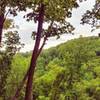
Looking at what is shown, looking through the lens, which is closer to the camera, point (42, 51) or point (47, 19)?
point (47, 19)

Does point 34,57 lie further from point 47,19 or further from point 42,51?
point 42,51

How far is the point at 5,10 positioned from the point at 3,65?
22396 mm

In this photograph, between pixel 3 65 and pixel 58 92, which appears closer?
pixel 3 65

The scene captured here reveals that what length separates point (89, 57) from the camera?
226 feet

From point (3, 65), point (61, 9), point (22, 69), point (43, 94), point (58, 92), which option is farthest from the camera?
point (22, 69)

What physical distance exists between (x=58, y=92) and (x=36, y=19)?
4173cm

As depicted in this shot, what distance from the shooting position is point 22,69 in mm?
98625

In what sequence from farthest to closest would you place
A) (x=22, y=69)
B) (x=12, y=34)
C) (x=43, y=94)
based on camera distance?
(x=22, y=69), (x=43, y=94), (x=12, y=34)

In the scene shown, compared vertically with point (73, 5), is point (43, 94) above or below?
below

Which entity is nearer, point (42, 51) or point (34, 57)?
point (34, 57)

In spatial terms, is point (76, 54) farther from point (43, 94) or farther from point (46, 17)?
point (46, 17)

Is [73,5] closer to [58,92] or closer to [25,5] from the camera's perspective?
[25,5]

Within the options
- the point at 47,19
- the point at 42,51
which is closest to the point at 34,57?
the point at 47,19

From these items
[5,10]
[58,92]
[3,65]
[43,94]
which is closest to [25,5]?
[5,10]
